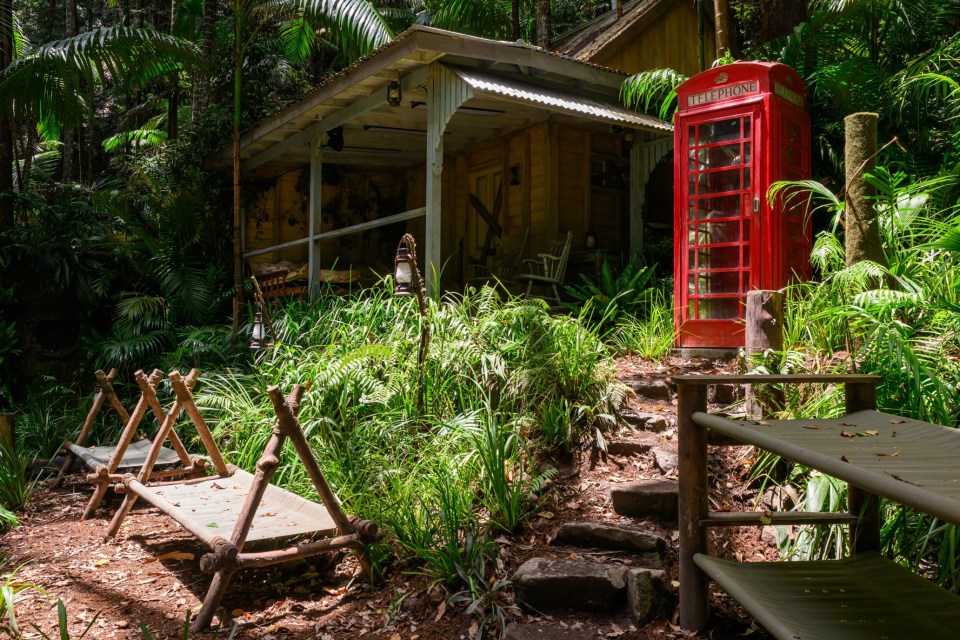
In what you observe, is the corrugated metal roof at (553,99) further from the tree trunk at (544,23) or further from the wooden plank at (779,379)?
the wooden plank at (779,379)

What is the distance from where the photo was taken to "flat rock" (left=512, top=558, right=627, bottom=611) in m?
3.23

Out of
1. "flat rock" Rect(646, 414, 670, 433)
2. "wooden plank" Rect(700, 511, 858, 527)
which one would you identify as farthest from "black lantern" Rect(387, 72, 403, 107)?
"wooden plank" Rect(700, 511, 858, 527)

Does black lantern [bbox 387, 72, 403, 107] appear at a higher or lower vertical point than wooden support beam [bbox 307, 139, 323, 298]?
higher

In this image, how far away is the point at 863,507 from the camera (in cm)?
268

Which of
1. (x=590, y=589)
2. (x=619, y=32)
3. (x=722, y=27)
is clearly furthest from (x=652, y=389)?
(x=619, y=32)

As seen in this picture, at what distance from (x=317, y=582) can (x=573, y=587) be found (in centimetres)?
173

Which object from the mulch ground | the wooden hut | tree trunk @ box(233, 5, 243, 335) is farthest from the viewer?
tree trunk @ box(233, 5, 243, 335)

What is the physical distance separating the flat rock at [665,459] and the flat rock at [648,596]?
1.29m

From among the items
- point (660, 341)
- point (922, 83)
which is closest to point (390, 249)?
point (660, 341)

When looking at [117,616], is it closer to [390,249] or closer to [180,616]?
[180,616]

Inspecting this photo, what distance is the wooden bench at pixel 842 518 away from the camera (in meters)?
1.81

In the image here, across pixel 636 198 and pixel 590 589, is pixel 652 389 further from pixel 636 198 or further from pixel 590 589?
pixel 636 198

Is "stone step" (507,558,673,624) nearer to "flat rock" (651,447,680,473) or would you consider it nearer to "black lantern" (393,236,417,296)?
"flat rock" (651,447,680,473)

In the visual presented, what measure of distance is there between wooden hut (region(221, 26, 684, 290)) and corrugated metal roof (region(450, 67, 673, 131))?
23 millimetres
